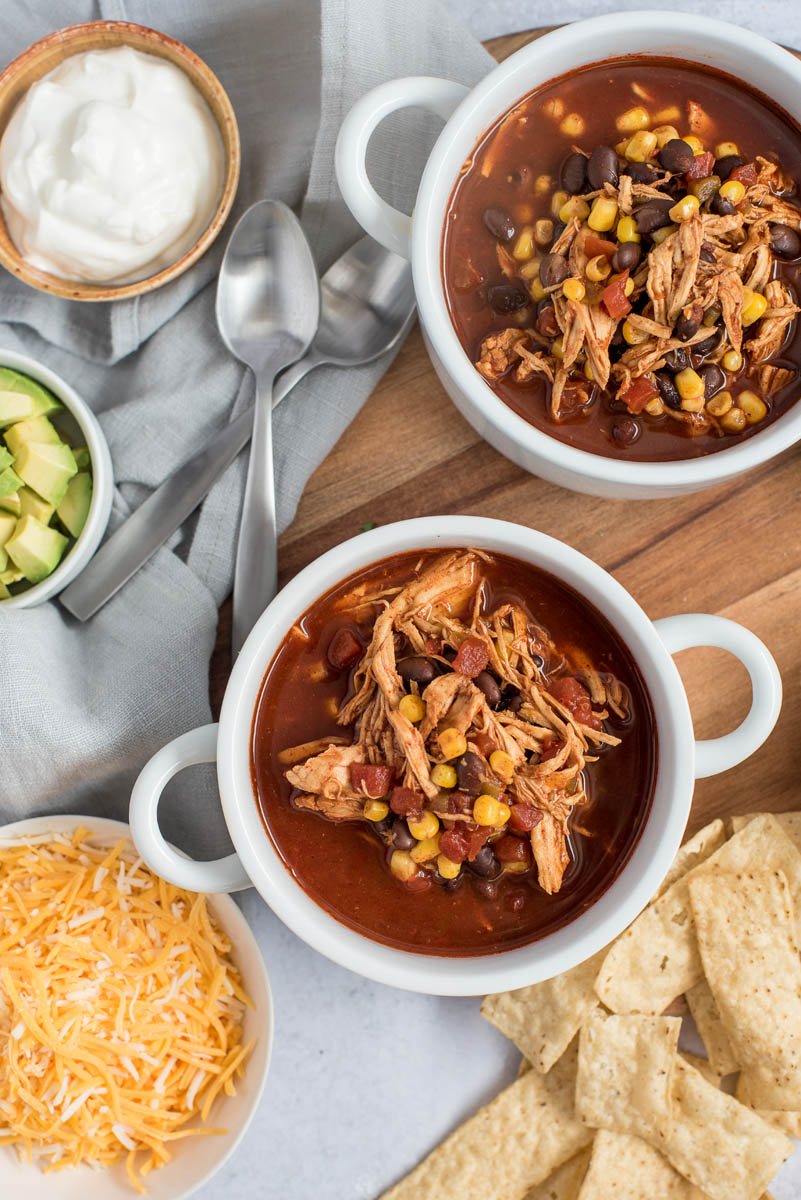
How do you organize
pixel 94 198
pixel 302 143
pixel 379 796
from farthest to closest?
pixel 302 143
pixel 94 198
pixel 379 796

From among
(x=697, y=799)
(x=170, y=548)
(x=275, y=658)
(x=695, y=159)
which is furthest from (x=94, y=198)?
(x=697, y=799)

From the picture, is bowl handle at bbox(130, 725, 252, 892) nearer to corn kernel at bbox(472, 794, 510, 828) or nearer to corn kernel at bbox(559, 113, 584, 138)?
corn kernel at bbox(472, 794, 510, 828)

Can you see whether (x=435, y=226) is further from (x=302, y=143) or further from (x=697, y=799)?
(x=697, y=799)

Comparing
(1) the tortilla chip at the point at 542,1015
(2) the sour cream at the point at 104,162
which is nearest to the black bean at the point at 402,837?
(1) the tortilla chip at the point at 542,1015

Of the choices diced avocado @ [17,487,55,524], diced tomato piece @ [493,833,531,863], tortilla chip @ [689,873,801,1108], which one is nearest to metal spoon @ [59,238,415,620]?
diced avocado @ [17,487,55,524]

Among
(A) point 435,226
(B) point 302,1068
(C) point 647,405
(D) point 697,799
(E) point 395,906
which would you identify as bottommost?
(B) point 302,1068

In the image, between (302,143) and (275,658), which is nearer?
(275,658)
